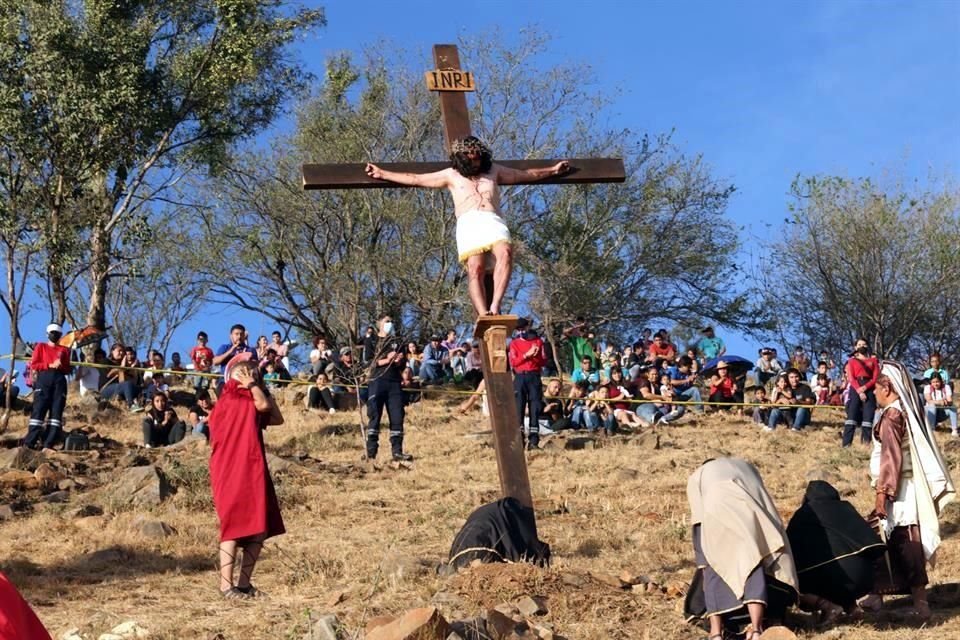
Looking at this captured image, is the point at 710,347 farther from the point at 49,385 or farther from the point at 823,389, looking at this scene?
the point at 49,385

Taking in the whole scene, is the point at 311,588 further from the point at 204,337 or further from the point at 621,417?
the point at 204,337

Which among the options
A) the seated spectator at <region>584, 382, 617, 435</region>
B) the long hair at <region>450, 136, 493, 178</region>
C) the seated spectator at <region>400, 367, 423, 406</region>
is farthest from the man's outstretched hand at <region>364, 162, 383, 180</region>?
the seated spectator at <region>400, 367, 423, 406</region>

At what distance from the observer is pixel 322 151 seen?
31.9 meters

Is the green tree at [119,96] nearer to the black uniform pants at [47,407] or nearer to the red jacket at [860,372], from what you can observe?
the black uniform pants at [47,407]

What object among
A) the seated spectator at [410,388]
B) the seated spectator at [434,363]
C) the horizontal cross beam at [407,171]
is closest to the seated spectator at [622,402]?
the seated spectator at [410,388]

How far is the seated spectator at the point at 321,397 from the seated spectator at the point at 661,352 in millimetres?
5416

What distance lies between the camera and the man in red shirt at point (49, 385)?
1812cm

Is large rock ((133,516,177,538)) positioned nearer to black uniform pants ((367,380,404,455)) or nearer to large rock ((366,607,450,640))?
black uniform pants ((367,380,404,455))

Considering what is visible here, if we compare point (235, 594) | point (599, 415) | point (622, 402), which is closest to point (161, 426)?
point (599, 415)

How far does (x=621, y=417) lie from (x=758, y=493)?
12.7 metres

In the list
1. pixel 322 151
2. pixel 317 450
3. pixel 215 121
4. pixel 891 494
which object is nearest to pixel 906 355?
pixel 322 151

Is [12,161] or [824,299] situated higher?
[12,161]

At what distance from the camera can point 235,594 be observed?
31.8 feet

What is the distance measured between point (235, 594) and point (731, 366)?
14613 millimetres
